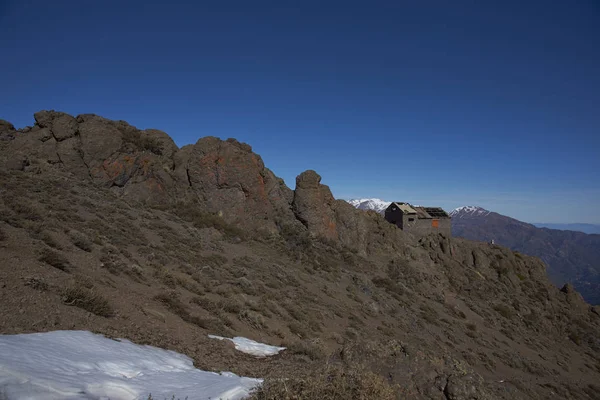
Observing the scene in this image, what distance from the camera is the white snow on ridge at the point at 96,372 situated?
3.40m

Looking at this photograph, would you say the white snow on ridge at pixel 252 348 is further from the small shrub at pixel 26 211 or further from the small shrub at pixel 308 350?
the small shrub at pixel 26 211

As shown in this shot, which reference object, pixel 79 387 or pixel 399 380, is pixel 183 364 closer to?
pixel 79 387

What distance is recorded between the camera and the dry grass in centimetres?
339

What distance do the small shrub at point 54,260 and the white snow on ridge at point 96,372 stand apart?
3733 millimetres

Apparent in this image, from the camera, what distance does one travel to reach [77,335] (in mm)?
5527

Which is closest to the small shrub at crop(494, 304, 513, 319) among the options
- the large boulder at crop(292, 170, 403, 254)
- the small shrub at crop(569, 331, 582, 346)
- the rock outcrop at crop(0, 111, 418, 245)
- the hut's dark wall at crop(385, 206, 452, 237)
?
the small shrub at crop(569, 331, 582, 346)

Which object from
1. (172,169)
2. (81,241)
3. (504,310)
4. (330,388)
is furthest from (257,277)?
(504,310)

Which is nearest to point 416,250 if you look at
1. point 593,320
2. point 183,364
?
point 593,320

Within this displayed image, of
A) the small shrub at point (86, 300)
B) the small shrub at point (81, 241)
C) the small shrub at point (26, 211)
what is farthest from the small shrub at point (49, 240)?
the small shrub at point (86, 300)

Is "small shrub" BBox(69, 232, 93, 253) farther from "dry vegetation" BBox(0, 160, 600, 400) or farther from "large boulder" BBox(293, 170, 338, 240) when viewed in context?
"large boulder" BBox(293, 170, 338, 240)

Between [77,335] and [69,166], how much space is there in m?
22.0

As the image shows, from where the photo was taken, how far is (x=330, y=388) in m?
3.45

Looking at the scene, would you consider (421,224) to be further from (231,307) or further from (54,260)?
(54,260)

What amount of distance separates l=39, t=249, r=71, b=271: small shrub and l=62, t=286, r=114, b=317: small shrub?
1.89 meters
